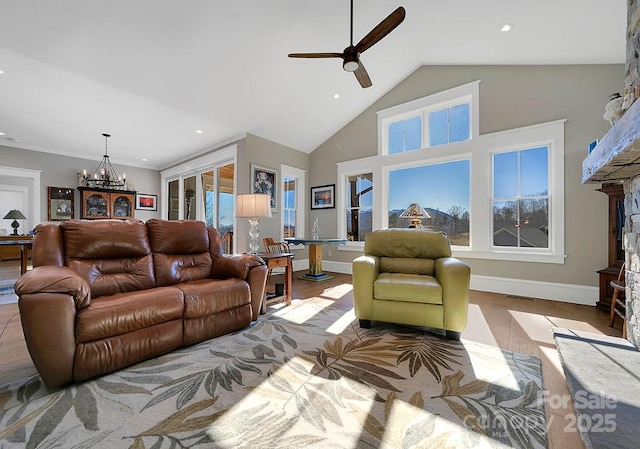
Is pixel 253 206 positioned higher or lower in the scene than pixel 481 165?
lower

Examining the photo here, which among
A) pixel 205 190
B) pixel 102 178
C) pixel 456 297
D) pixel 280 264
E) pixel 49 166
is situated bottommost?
pixel 456 297

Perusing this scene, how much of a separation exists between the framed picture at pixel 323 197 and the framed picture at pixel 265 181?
102 centimetres

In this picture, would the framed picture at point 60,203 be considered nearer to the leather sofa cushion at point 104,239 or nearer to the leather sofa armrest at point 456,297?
the leather sofa cushion at point 104,239

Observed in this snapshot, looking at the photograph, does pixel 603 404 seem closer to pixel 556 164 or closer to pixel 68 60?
pixel 556 164

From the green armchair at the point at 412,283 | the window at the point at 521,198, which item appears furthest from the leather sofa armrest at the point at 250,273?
the window at the point at 521,198

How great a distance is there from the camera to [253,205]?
10.6ft

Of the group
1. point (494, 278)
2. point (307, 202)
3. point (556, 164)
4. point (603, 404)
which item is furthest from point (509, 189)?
point (307, 202)

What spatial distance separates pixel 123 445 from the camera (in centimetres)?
116

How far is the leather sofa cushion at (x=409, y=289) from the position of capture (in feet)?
7.44

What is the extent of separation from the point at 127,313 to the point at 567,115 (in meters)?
5.19

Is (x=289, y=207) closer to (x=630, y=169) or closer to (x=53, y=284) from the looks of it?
(x=53, y=284)

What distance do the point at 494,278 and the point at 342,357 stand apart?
3.12 meters

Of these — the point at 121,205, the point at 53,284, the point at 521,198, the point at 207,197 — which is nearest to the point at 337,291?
the point at 521,198

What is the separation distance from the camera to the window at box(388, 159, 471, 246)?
4.33 meters
